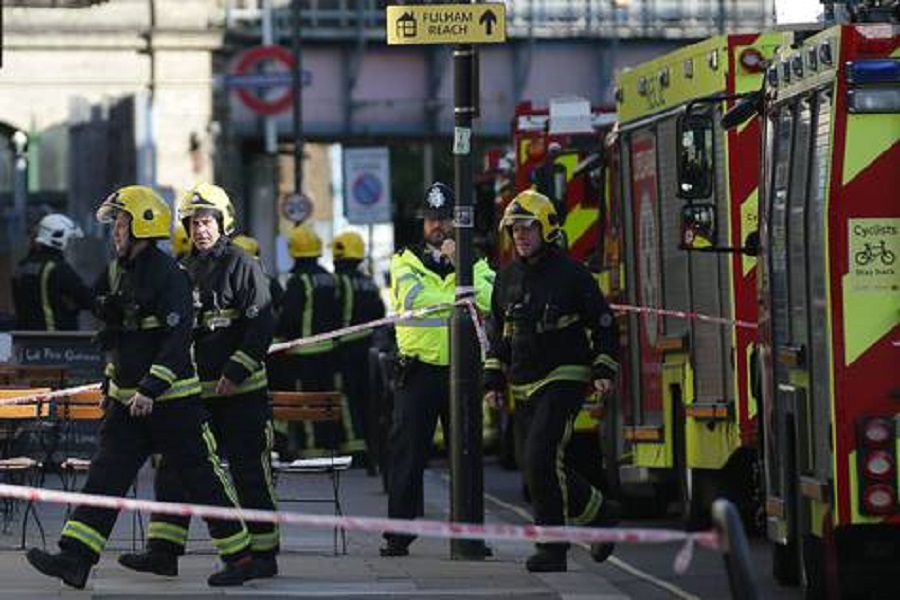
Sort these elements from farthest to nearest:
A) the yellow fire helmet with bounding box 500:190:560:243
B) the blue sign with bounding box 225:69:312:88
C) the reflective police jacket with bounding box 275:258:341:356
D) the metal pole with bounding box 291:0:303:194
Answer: the metal pole with bounding box 291:0:303:194 < the blue sign with bounding box 225:69:312:88 < the reflective police jacket with bounding box 275:258:341:356 < the yellow fire helmet with bounding box 500:190:560:243

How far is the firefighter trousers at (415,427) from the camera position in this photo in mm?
16953

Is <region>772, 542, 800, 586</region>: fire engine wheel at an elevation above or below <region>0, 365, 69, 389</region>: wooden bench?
below

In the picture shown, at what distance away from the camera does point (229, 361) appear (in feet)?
49.2

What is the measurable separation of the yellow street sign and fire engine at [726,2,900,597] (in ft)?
9.72

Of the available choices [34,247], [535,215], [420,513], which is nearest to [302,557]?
[420,513]

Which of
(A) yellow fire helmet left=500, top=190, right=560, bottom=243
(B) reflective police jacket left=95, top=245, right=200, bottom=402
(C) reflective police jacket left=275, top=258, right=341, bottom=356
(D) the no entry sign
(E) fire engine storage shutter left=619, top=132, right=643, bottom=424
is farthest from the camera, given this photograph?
(D) the no entry sign

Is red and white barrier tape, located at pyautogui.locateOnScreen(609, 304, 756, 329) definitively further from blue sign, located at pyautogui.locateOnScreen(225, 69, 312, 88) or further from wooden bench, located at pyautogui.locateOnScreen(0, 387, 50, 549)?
blue sign, located at pyautogui.locateOnScreen(225, 69, 312, 88)

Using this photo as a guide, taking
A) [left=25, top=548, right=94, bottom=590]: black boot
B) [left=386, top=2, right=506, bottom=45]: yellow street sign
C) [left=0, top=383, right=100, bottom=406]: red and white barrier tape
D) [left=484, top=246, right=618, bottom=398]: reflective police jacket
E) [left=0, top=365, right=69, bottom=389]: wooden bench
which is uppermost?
[left=386, top=2, right=506, bottom=45]: yellow street sign

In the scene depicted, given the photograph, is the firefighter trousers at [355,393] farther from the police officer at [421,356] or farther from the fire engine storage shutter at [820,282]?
the fire engine storage shutter at [820,282]

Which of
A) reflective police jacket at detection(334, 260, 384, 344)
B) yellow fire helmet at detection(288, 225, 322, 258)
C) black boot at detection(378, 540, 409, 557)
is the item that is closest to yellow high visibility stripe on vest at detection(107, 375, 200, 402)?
black boot at detection(378, 540, 409, 557)

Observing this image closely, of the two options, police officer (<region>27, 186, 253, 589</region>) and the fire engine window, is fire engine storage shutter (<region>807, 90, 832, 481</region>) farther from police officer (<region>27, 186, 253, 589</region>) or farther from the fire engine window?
police officer (<region>27, 186, 253, 589</region>)

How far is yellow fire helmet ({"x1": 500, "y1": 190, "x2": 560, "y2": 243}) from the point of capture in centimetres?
1570

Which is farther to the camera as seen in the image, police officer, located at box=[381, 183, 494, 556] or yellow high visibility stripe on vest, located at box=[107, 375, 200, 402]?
police officer, located at box=[381, 183, 494, 556]

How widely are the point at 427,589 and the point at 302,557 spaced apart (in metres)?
2.10
